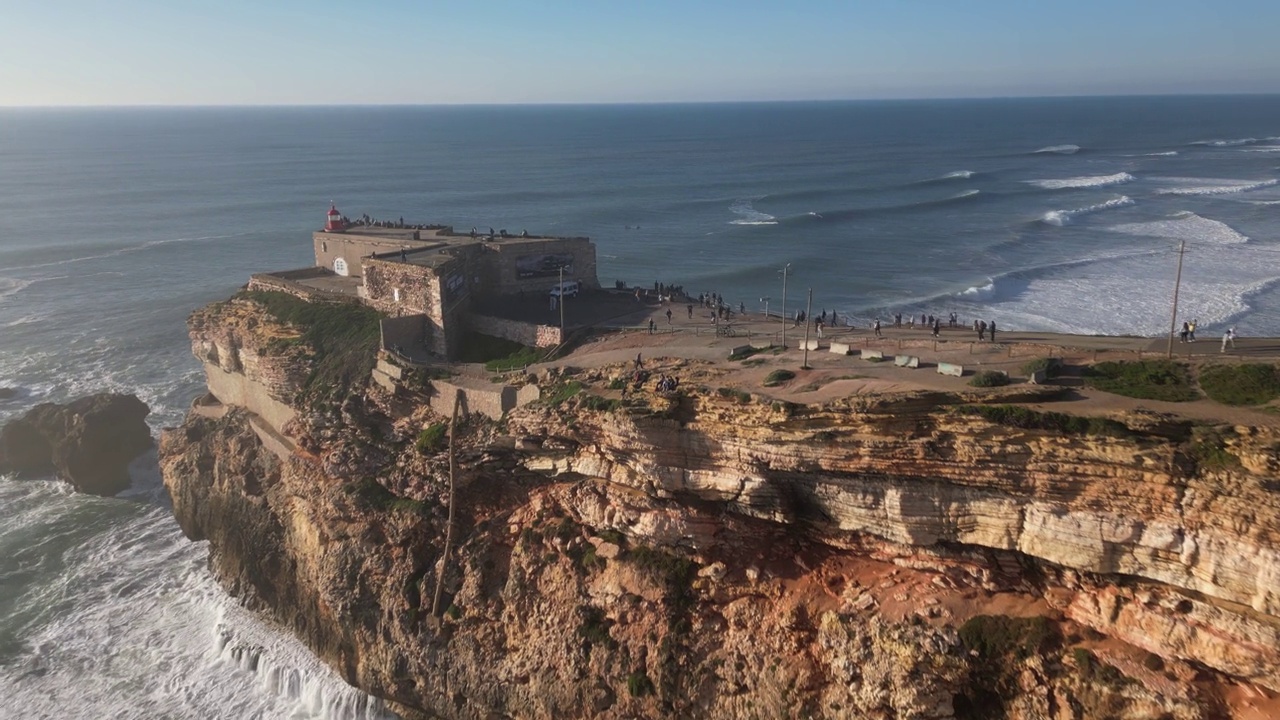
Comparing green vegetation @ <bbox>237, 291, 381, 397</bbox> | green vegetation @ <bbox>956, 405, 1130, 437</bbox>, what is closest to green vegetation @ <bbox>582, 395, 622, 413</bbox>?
green vegetation @ <bbox>956, 405, 1130, 437</bbox>

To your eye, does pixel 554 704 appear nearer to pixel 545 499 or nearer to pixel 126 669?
pixel 545 499

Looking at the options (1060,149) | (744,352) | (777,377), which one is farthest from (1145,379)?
(1060,149)

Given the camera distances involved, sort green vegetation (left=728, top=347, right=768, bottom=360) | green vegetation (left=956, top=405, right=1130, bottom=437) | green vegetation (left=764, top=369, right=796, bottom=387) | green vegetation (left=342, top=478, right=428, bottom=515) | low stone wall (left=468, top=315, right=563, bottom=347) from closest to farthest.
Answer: green vegetation (left=956, top=405, right=1130, bottom=437), green vegetation (left=764, top=369, right=796, bottom=387), green vegetation (left=342, top=478, right=428, bottom=515), green vegetation (left=728, top=347, right=768, bottom=360), low stone wall (left=468, top=315, right=563, bottom=347)

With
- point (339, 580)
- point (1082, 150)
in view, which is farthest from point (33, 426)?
point (1082, 150)

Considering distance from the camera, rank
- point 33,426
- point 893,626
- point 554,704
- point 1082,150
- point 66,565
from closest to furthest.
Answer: point 893,626 < point 554,704 < point 66,565 < point 33,426 < point 1082,150

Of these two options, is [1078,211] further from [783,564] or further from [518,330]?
[783,564]

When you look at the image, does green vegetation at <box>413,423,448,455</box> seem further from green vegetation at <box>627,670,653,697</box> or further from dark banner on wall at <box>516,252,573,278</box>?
dark banner on wall at <box>516,252,573,278</box>
